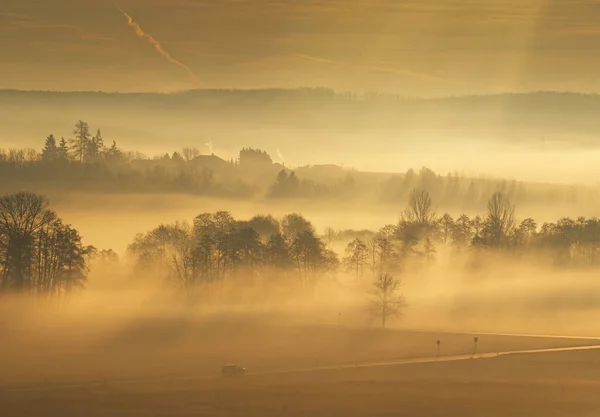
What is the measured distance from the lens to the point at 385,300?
Answer: 14638 centimetres

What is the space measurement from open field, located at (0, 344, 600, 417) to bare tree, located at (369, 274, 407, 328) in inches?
887

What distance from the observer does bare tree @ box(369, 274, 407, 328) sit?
14500cm

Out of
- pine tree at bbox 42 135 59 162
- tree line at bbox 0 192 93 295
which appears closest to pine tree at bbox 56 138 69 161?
pine tree at bbox 42 135 59 162

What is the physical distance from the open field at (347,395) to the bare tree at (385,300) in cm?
2253

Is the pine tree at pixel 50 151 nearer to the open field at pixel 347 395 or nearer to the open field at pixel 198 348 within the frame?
the open field at pixel 198 348

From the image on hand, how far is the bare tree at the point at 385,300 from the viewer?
145 meters

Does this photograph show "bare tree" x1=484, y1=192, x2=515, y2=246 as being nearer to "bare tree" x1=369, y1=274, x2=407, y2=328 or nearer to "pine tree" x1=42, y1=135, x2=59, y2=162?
"bare tree" x1=369, y1=274, x2=407, y2=328

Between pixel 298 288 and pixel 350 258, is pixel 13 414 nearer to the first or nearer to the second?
pixel 298 288

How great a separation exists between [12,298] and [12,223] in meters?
9.41

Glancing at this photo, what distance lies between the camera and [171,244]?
521 ft

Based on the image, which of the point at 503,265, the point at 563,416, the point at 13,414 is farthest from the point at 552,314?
the point at 13,414

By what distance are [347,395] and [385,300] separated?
3813cm

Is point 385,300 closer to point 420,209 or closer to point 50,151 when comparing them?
point 420,209

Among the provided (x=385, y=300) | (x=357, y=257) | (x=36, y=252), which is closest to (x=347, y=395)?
(x=385, y=300)
